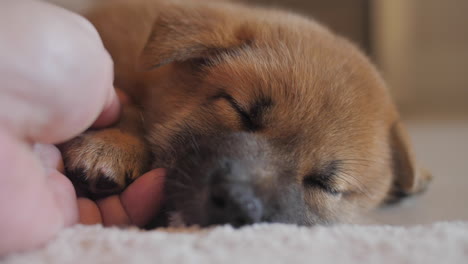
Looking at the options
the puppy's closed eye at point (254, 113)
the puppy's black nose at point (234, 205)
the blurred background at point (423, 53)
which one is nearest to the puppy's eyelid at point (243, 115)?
the puppy's closed eye at point (254, 113)

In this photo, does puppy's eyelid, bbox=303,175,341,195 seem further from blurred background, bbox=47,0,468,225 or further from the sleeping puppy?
Answer: blurred background, bbox=47,0,468,225

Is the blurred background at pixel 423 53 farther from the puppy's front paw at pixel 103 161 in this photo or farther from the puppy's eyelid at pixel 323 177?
the puppy's front paw at pixel 103 161

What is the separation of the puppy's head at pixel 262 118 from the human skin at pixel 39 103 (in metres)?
0.30

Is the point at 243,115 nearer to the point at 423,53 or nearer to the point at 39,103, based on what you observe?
the point at 39,103

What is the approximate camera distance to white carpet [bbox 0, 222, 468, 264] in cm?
77

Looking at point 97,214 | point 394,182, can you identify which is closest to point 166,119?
point 97,214

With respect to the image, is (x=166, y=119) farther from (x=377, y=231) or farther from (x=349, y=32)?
(x=349, y=32)

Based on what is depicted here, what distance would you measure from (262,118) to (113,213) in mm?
452

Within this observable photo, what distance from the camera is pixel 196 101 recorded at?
4.63 feet

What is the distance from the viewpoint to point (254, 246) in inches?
32.0

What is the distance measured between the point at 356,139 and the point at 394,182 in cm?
57

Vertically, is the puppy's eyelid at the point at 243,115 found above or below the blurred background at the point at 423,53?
above

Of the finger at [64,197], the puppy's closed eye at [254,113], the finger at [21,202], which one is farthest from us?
the puppy's closed eye at [254,113]

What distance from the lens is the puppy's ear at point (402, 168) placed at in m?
1.74
